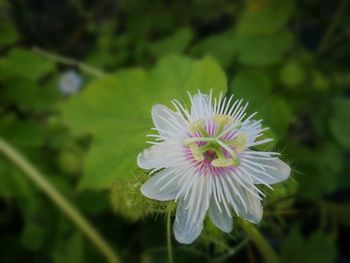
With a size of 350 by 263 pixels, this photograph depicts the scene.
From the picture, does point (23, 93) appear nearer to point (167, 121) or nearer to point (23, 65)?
point (23, 65)

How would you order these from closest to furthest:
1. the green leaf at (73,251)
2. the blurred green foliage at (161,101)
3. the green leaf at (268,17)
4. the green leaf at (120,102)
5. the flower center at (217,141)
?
the flower center at (217,141)
the green leaf at (120,102)
the blurred green foliage at (161,101)
the green leaf at (73,251)
the green leaf at (268,17)

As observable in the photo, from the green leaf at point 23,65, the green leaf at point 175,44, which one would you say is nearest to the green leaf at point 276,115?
the green leaf at point 175,44

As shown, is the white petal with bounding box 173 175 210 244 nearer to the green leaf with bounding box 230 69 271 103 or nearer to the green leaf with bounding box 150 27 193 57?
the green leaf with bounding box 230 69 271 103

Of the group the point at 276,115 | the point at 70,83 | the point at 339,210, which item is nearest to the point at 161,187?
the point at 276,115

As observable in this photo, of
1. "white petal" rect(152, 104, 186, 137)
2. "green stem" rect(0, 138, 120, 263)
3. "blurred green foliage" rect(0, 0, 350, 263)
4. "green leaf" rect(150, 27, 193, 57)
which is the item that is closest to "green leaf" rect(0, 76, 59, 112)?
"blurred green foliage" rect(0, 0, 350, 263)

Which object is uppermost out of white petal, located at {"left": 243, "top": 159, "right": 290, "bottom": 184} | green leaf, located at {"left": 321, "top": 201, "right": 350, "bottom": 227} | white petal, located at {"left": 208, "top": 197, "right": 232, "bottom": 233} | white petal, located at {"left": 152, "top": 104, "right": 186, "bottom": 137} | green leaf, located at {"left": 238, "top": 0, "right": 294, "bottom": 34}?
green leaf, located at {"left": 238, "top": 0, "right": 294, "bottom": 34}

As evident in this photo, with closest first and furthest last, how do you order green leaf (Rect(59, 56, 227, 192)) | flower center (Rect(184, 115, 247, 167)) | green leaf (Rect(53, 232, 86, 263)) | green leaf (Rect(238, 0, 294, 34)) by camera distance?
flower center (Rect(184, 115, 247, 167))
green leaf (Rect(59, 56, 227, 192))
green leaf (Rect(53, 232, 86, 263))
green leaf (Rect(238, 0, 294, 34))

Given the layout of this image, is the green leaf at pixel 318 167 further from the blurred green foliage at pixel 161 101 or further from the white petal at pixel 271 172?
the white petal at pixel 271 172
